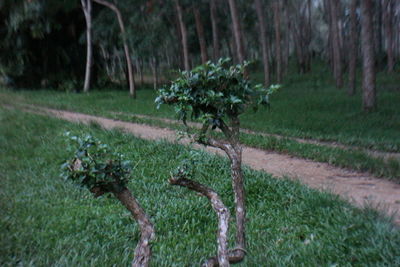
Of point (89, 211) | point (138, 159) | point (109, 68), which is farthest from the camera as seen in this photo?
point (109, 68)

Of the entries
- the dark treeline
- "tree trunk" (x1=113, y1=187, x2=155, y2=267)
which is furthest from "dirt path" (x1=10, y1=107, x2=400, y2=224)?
the dark treeline

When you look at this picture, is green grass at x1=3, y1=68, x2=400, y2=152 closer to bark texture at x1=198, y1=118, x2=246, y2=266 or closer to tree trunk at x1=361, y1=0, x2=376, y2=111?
tree trunk at x1=361, y1=0, x2=376, y2=111

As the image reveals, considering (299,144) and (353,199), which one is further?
(299,144)

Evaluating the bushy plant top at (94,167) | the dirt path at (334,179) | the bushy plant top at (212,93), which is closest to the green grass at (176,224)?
the dirt path at (334,179)

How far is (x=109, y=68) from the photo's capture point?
25609 millimetres

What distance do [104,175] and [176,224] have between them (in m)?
2.18

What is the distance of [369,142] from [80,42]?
60.9ft

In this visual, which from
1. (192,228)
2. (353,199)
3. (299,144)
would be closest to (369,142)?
(299,144)

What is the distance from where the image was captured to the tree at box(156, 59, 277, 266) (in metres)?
3.53

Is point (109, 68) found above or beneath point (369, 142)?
above

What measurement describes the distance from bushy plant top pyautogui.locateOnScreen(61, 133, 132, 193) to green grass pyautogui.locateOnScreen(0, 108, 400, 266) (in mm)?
1053

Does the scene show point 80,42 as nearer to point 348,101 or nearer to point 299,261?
point 348,101

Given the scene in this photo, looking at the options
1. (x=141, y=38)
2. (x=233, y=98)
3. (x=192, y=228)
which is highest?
(x=141, y=38)

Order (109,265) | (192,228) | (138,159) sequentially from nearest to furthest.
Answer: (109,265)
(192,228)
(138,159)
